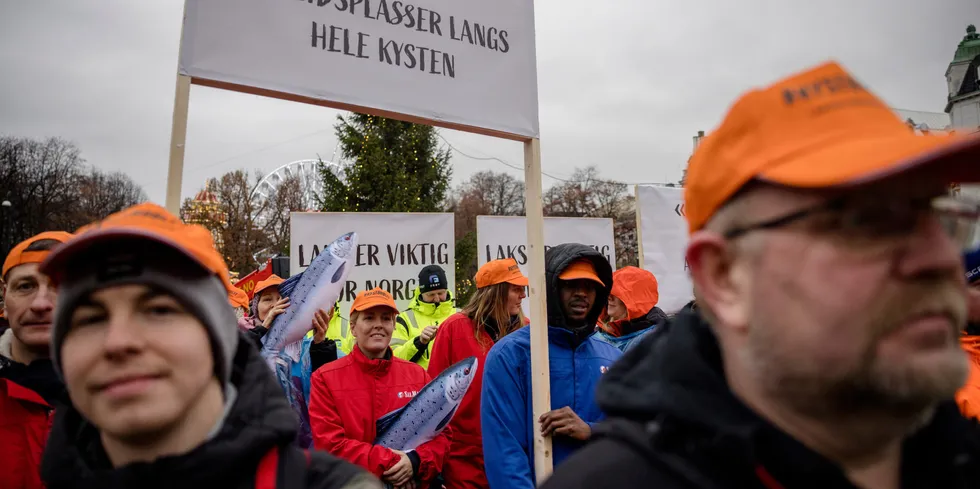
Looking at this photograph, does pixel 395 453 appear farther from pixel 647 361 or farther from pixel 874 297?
pixel 874 297

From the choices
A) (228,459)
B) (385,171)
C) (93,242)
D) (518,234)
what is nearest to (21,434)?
(93,242)

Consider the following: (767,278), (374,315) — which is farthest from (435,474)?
(767,278)

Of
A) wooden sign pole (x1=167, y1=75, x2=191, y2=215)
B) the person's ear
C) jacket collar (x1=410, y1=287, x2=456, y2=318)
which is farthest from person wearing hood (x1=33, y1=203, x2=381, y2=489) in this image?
jacket collar (x1=410, y1=287, x2=456, y2=318)

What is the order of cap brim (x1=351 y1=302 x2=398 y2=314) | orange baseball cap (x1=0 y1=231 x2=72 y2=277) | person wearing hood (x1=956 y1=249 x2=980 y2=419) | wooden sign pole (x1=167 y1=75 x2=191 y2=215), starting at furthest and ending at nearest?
cap brim (x1=351 y1=302 x2=398 y2=314)
orange baseball cap (x1=0 y1=231 x2=72 y2=277)
person wearing hood (x1=956 y1=249 x2=980 y2=419)
wooden sign pole (x1=167 y1=75 x2=191 y2=215)

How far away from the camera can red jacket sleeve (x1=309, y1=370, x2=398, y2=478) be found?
3355 mm

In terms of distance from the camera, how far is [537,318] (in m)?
3.05

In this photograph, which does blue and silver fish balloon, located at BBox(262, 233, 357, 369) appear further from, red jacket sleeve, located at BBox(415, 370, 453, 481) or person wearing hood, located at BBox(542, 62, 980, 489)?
person wearing hood, located at BBox(542, 62, 980, 489)

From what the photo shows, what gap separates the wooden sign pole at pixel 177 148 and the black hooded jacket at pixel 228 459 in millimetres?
758

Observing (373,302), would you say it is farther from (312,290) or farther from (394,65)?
(394,65)

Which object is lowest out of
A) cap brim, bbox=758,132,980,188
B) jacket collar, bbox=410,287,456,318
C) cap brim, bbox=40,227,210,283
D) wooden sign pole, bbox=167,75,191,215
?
jacket collar, bbox=410,287,456,318

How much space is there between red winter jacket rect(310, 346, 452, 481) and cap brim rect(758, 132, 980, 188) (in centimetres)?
285

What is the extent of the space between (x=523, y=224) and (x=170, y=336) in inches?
234

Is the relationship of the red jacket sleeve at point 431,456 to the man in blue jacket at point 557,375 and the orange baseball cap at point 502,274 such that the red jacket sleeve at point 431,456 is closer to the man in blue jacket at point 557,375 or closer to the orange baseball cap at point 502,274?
the man in blue jacket at point 557,375

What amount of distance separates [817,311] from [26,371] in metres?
2.57
